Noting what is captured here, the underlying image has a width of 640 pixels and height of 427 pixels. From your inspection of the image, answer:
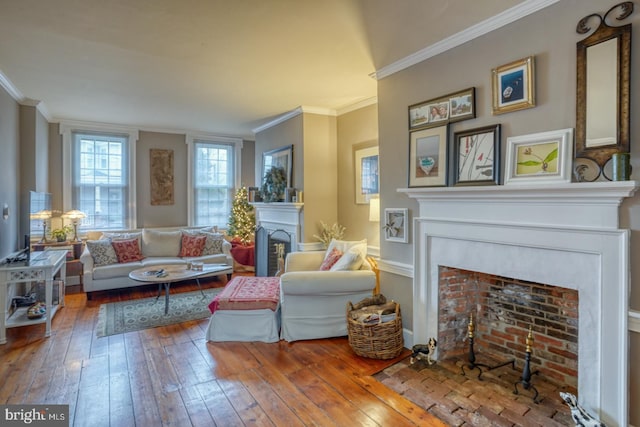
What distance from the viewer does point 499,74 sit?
229 cm

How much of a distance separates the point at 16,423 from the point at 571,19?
396 cm

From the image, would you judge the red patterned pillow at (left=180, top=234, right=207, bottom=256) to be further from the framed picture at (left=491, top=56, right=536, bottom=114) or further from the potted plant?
the framed picture at (left=491, top=56, right=536, bottom=114)

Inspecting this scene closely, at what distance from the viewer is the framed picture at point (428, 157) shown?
2684 mm

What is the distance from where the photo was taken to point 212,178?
6746 mm

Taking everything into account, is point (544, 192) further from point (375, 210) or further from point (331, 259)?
point (331, 259)

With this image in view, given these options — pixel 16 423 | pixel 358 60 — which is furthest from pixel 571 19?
pixel 16 423

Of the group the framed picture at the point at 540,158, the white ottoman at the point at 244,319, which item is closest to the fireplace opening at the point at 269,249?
the white ottoman at the point at 244,319

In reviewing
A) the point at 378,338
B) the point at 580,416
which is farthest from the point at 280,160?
the point at 580,416

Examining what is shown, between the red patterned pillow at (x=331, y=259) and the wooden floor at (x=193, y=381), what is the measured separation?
75cm

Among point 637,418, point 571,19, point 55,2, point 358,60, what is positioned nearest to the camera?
point 637,418

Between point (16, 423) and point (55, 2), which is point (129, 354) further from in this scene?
point (55, 2)

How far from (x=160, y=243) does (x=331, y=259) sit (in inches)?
131

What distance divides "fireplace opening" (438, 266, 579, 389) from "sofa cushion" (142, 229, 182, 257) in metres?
4.42

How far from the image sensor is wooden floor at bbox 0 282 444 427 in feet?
7.06
